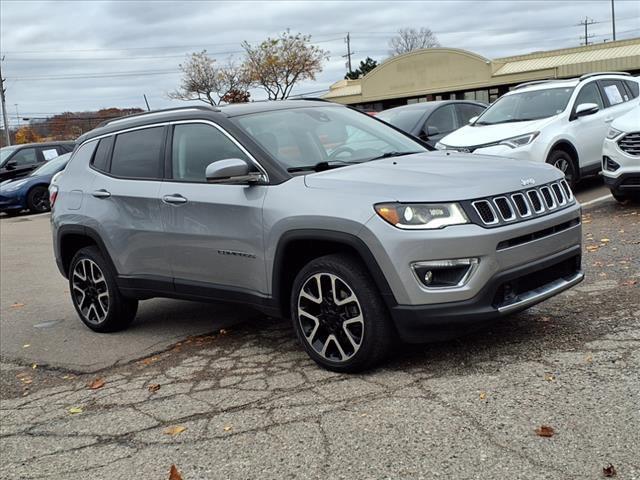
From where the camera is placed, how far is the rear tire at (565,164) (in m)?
10.3

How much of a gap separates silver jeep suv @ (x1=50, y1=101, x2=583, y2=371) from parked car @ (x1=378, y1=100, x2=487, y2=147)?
6.04 m

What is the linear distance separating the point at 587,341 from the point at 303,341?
1.78 meters

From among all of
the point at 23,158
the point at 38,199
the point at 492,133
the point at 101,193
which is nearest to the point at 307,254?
the point at 101,193

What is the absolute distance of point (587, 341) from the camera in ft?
15.5

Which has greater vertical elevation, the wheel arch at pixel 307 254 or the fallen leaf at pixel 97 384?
the wheel arch at pixel 307 254

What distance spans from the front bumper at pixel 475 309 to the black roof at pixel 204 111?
2.09m

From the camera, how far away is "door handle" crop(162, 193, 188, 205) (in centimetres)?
548

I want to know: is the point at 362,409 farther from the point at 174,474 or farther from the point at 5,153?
the point at 5,153

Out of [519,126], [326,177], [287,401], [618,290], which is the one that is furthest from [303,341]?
[519,126]

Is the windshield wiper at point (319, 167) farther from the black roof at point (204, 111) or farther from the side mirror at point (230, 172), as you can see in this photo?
the black roof at point (204, 111)

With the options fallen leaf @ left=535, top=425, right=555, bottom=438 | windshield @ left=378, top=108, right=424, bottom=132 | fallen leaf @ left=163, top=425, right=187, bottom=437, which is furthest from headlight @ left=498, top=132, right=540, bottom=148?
fallen leaf @ left=163, top=425, right=187, bottom=437

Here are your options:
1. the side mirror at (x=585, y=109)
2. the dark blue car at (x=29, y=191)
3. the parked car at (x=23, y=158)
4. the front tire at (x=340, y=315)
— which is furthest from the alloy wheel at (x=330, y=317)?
the parked car at (x=23, y=158)

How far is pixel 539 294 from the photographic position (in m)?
4.54

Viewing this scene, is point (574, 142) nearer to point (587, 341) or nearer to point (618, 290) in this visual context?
point (618, 290)
